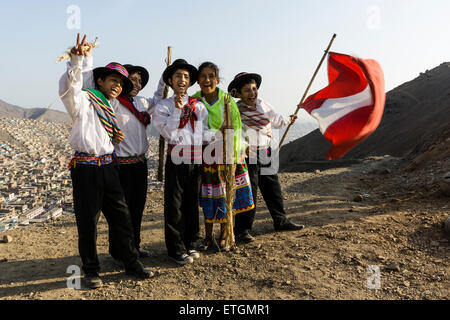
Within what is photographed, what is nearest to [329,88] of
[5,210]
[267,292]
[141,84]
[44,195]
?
[141,84]

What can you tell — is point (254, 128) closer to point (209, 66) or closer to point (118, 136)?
point (209, 66)

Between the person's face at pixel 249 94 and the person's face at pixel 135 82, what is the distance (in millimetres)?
1233

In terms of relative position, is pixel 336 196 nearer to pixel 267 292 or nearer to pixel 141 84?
pixel 267 292

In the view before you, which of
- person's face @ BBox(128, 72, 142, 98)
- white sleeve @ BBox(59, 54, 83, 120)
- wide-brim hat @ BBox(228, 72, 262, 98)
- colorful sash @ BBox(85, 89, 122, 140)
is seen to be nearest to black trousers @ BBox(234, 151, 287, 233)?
wide-brim hat @ BBox(228, 72, 262, 98)

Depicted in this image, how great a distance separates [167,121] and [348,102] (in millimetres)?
2118

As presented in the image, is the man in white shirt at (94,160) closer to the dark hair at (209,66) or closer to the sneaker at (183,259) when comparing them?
the sneaker at (183,259)

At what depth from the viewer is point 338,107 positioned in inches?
139

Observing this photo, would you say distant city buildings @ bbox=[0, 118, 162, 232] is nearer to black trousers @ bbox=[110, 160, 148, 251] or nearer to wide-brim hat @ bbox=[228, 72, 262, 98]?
black trousers @ bbox=[110, 160, 148, 251]

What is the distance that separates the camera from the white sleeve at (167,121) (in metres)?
2.89

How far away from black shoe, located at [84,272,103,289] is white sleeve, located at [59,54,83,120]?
4.97 feet

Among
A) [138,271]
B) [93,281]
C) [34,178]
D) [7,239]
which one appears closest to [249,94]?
[138,271]

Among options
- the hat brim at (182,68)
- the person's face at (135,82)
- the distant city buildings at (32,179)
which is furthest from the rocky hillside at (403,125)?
the distant city buildings at (32,179)

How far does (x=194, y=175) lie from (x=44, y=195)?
85.6 ft

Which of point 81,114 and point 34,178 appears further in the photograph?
point 34,178
